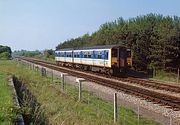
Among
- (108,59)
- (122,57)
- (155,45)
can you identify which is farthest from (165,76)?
(108,59)

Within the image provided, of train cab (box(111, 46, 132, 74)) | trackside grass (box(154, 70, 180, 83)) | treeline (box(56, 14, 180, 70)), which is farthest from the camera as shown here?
train cab (box(111, 46, 132, 74))

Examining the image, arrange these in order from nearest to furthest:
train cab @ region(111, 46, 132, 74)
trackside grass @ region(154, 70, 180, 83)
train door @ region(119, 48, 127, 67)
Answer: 1. trackside grass @ region(154, 70, 180, 83)
2. train cab @ region(111, 46, 132, 74)
3. train door @ region(119, 48, 127, 67)

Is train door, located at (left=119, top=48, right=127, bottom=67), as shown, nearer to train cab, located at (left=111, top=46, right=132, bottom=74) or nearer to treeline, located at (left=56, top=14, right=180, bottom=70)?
train cab, located at (left=111, top=46, right=132, bottom=74)

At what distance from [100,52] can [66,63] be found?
21.9 metres

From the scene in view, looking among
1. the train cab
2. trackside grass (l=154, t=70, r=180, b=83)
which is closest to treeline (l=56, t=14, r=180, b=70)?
trackside grass (l=154, t=70, r=180, b=83)

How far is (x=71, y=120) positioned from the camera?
39.0 ft

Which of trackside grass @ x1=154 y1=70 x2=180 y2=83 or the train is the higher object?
the train

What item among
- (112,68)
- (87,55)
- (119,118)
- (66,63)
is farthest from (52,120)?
(66,63)

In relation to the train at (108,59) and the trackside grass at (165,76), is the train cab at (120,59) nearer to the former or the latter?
the train at (108,59)

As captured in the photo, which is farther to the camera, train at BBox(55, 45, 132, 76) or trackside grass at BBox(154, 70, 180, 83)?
train at BBox(55, 45, 132, 76)

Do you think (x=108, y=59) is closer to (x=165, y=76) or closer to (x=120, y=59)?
(x=120, y=59)

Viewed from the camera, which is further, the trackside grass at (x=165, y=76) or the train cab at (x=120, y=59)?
the train cab at (x=120, y=59)

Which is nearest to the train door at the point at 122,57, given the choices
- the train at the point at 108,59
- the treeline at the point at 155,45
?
the train at the point at 108,59

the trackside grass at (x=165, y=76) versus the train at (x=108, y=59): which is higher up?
the train at (x=108, y=59)
